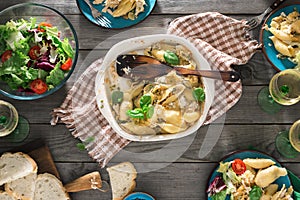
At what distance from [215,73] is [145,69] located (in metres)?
0.29

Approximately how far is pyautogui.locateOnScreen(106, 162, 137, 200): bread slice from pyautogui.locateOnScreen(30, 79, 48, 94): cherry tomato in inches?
17.6

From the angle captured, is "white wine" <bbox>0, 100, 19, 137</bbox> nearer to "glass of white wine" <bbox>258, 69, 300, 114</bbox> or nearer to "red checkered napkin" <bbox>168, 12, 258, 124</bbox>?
"red checkered napkin" <bbox>168, 12, 258, 124</bbox>

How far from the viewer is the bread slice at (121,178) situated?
7.66ft

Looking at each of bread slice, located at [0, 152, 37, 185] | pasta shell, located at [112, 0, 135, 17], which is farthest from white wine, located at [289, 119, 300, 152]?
bread slice, located at [0, 152, 37, 185]

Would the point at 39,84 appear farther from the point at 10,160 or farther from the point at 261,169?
the point at 261,169

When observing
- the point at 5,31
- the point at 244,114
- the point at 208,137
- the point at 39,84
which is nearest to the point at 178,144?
the point at 208,137

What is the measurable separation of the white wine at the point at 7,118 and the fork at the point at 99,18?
0.54 meters

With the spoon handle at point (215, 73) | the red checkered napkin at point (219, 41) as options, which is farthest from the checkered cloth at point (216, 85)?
the spoon handle at point (215, 73)

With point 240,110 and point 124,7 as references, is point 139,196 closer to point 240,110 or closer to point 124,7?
point 240,110

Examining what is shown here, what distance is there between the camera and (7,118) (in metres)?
2.36

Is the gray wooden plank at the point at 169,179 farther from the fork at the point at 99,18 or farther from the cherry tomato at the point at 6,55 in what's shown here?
the fork at the point at 99,18

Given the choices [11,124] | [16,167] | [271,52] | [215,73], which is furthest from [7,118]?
[271,52]

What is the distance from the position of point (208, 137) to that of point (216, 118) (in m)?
0.10

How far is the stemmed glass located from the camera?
2354 millimetres
